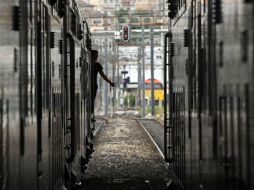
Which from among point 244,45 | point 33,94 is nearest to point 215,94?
point 244,45

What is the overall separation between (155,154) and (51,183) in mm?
9797

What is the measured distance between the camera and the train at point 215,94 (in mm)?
2568

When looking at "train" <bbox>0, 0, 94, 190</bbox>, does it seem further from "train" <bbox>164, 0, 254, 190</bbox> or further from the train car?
the train car

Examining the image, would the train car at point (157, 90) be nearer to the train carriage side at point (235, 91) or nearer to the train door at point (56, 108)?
the train door at point (56, 108)

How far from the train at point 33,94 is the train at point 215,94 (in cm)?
124

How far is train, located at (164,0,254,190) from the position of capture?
101 inches

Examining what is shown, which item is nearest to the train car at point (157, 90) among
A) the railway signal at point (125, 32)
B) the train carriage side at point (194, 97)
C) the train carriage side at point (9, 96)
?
the railway signal at point (125, 32)

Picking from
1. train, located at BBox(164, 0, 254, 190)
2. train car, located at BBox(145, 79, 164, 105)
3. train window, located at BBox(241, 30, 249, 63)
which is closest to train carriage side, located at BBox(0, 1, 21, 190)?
train, located at BBox(164, 0, 254, 190)

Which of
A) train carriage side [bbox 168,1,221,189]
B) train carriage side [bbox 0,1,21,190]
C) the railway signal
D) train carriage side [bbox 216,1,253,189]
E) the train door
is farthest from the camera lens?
the railway signal

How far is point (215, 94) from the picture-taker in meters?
3.59

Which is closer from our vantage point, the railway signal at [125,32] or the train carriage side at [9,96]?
the train carriage side at [9,96]

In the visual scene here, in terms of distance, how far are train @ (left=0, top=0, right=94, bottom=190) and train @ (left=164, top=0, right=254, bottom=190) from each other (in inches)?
48.8

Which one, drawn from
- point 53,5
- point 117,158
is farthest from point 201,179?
point 117,158

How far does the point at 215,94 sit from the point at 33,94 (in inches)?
55.6
